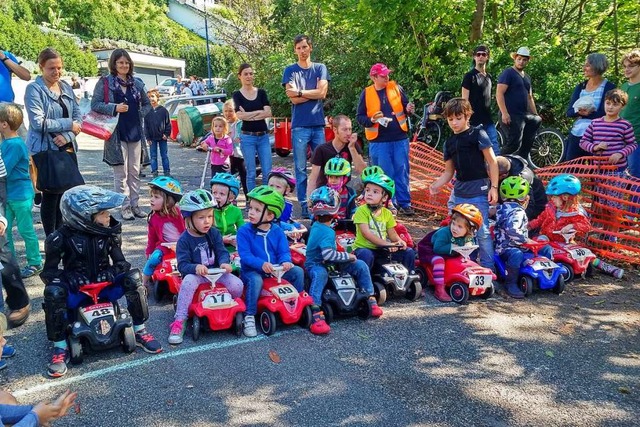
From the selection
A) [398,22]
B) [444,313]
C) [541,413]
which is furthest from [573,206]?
[398,22]

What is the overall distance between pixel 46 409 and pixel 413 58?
1231cm

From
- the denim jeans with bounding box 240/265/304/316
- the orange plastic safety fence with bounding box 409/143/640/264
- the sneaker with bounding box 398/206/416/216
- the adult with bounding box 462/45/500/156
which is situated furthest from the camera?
the sneaker with bounding box 398/206/416/216

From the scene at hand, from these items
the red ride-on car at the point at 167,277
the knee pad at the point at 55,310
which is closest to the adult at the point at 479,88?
the red ride-on car at the point at 167,277

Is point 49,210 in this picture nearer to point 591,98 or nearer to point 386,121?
point 386,121

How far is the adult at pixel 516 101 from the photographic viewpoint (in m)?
9.38

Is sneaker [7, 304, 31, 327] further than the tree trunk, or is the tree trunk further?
the tree trunk

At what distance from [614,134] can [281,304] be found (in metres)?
4.83

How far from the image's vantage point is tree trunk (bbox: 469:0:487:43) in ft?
40.8

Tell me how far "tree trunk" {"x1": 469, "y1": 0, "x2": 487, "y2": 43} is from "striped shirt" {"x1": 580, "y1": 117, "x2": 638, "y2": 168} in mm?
6251

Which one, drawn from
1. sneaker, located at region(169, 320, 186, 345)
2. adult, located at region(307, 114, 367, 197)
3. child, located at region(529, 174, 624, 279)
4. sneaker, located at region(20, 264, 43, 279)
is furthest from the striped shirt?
sneaker, located at region(20, 264, 43, 279)

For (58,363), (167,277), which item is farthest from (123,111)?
(58,363)

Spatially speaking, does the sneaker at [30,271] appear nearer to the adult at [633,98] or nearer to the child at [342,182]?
the child at [342,182]

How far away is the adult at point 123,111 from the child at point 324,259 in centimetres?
366

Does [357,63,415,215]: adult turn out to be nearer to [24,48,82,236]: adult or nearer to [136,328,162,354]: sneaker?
[24,48,82,236]: adult
